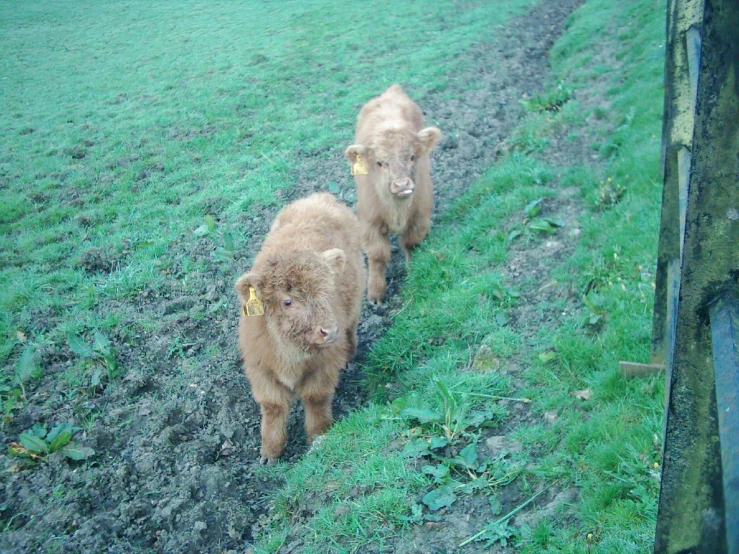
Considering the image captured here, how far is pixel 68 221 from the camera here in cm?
850

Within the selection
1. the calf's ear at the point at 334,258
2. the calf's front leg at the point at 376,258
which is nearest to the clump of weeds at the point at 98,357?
the calf's ear at the point at 334,258

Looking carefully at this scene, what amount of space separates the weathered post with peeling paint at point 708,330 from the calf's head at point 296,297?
373 cm

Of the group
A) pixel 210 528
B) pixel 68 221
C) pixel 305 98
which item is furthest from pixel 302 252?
pixel 305 98

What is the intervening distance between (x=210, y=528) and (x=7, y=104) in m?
7.00

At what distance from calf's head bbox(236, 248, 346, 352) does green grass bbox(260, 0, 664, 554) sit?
0.88 meters

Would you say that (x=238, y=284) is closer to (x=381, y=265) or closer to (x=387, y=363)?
(x=387, y=363)

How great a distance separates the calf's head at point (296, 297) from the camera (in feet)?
17.5

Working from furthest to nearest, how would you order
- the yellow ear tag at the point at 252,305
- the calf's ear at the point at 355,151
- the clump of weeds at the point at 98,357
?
the calf's ear at the point at 355,151, the clump of weeds at the point at 98,357, the yellow ear tag at the point at 252,305

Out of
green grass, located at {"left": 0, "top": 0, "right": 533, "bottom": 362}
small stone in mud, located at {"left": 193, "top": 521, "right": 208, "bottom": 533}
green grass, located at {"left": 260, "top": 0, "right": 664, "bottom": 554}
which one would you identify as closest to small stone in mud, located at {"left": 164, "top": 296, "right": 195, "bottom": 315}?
green grass, located at {"left": 0, "top": 0, "right": 533, "bottom": 362}

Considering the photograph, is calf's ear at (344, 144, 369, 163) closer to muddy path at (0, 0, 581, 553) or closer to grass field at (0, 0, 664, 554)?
grass field at (0, 0, 664, 554)

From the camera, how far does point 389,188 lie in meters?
A: 7.84

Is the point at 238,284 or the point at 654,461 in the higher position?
the point at 238,284

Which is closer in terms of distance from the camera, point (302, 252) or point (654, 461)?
point (654, 461)

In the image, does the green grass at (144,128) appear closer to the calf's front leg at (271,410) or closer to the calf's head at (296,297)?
the calf's front leg at (271,410)
